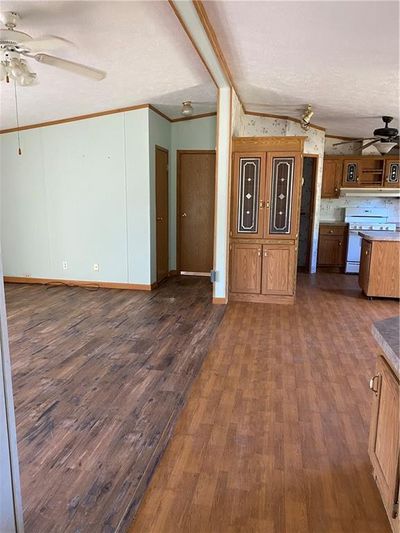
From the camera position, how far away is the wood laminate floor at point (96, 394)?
177cm

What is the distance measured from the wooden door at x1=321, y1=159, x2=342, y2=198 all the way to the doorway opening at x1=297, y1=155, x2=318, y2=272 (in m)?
0.25

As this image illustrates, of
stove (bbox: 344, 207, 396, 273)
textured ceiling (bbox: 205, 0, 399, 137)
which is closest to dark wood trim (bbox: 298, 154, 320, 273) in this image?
stove (bbox: 344, 207, 396, 273)

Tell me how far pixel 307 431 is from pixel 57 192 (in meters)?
4.82

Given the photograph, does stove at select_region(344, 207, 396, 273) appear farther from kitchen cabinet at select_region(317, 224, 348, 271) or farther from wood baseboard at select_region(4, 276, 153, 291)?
wood baseboard at select_region(4, 276, 153, 291)

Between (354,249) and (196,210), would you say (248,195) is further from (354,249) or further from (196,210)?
(354,249)

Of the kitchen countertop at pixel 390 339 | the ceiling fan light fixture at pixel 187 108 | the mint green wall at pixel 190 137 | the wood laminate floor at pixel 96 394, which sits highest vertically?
the ceiling fan light fixture at pixel 187 108

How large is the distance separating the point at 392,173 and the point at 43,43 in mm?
6312

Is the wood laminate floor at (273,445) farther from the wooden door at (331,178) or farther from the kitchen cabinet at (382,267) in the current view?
the wooden door at (331,178)

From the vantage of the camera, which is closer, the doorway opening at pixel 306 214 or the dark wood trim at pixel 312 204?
the dark wood trim at pixel 312 204

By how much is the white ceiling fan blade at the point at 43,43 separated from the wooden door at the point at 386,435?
273cm

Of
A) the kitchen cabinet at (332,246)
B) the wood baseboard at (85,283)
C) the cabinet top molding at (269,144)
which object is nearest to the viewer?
the cabinet top molding at (269,144)

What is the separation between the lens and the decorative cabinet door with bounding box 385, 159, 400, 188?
22.8 feet

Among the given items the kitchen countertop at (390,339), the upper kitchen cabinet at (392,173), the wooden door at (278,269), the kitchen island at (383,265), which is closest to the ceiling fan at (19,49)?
the kitchen countertop at (390,339)

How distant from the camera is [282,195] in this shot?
4.88m
